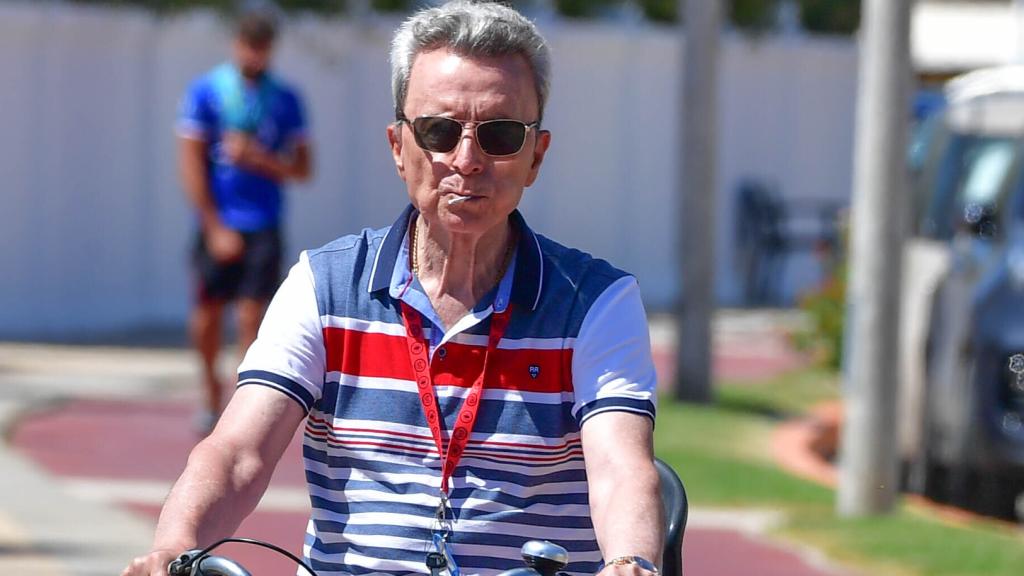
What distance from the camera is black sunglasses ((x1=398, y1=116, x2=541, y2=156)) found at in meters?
3.22

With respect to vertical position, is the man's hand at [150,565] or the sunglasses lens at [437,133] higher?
the sunglasses lens at [437,133]

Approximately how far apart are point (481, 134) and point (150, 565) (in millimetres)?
870

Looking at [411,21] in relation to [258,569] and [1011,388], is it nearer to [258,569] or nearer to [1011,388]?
[258,569]

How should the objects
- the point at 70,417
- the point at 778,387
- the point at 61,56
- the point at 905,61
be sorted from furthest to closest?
the point at 61,56, the point at 778,387, the point at 70,417, the point at 905,61

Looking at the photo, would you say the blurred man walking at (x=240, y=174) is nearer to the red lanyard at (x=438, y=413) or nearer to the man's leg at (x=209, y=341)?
the man's leg at (x=209, y=341)

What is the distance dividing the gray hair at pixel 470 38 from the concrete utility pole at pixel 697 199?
9.01 m

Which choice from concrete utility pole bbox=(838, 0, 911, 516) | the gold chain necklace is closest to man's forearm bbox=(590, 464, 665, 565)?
the gold chain necklace

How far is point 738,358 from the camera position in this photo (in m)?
15.9

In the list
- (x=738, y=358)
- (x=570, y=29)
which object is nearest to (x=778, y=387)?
(x=738, y=358)

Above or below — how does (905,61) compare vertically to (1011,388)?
above

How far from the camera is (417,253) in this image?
346cm

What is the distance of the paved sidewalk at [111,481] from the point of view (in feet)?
24.2

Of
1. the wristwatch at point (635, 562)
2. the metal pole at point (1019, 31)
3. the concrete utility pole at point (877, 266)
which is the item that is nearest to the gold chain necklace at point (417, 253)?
the wristwatch at point (635, 562)

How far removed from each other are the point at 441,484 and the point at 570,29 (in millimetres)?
16558
